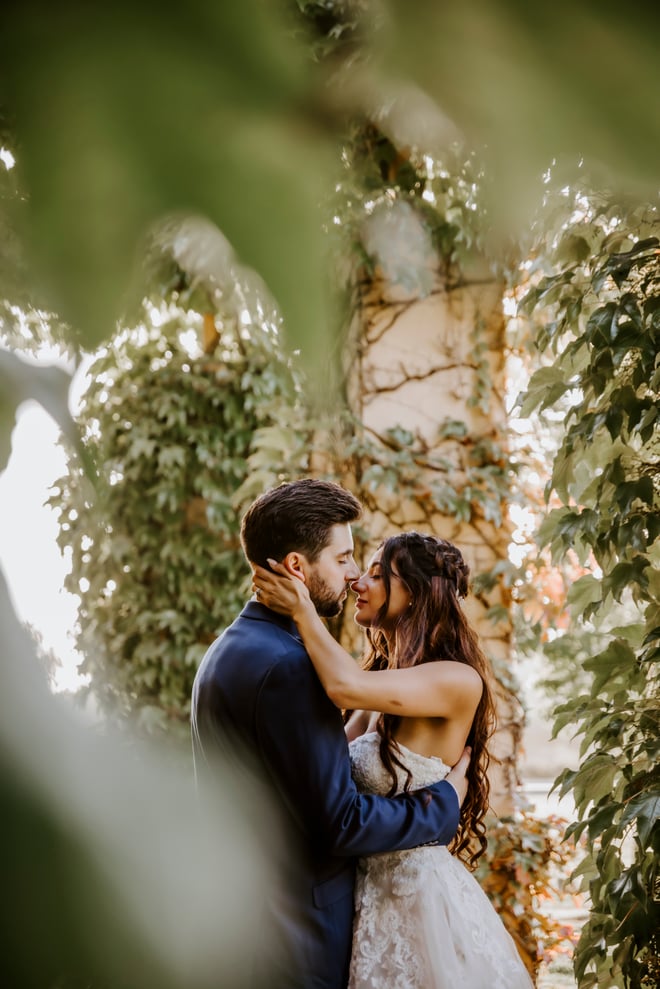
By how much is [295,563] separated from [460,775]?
2.04 ft

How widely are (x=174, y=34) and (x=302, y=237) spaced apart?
5cm

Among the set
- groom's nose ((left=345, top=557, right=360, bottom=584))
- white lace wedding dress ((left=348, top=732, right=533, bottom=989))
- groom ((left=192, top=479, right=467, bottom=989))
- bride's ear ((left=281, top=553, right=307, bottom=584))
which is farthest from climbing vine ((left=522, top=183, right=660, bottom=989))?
bride's ear ((left=281, top=553, right=307, bottom=584))

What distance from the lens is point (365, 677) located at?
1829 millimetres

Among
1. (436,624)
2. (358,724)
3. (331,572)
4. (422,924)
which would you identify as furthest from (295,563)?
(422,924)

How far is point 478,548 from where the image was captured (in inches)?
153

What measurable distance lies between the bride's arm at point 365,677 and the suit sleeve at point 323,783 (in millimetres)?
54

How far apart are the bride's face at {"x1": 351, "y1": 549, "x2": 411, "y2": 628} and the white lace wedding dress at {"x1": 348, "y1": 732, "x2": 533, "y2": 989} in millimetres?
341

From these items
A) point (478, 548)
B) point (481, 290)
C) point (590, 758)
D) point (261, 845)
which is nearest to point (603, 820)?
point (590, 758)

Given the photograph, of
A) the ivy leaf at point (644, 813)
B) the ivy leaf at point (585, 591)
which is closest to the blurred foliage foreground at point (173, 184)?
the ivy leaf at point (644, 813)

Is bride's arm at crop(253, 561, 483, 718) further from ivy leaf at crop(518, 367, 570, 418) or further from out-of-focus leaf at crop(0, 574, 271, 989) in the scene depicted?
out-of-focus leaf at crop(0, 574, 271, 989)

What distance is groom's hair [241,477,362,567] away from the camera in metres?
2.01

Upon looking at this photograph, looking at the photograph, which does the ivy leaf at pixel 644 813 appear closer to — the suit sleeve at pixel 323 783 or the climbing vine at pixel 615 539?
the climbing vine at pixel 615 539

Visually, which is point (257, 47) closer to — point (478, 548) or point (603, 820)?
point (603, 820)

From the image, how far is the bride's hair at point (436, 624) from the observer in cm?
218
